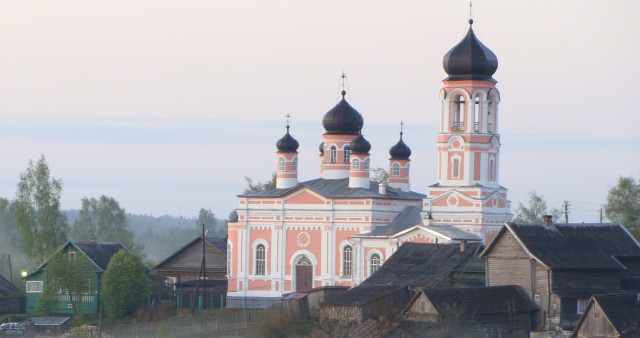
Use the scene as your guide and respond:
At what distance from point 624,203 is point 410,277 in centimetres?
2008

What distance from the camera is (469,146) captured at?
154 feet

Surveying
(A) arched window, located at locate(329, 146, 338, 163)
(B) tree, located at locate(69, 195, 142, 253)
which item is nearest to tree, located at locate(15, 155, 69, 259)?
(A) arched window, located at locate(329, 146, 338, 163)

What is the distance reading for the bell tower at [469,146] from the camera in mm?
46719

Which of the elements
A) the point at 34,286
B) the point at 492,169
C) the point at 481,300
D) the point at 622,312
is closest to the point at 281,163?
the point at 492,169

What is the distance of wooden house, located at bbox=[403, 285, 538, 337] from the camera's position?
35062 mm

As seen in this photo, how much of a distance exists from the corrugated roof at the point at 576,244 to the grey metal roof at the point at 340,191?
12057mm

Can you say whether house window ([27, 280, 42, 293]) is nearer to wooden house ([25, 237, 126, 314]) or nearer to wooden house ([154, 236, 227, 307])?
wooden house ([25, 237, 126, 314])

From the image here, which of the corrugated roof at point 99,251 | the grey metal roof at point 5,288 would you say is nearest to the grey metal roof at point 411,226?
the corrugated roof at point 99,251

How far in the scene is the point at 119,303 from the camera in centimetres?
4688

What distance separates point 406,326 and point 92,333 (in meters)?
11.8

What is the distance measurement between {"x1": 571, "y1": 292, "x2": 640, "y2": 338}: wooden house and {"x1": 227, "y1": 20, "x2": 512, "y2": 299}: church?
1150cm

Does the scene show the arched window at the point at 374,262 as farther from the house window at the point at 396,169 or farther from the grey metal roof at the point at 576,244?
the grey metal roof at the point at 576,244

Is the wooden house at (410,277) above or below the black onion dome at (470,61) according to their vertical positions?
below

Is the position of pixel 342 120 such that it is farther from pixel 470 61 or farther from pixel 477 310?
pixel 477 310
